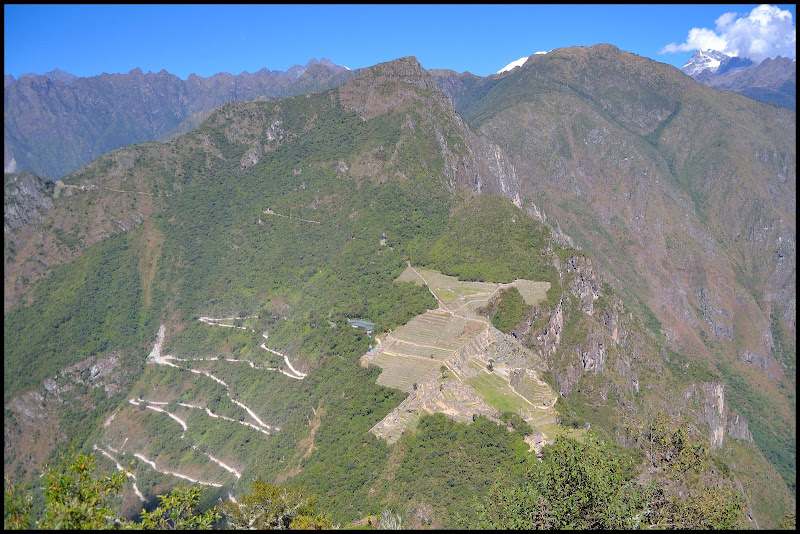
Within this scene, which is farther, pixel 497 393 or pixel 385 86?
pixel 385 86

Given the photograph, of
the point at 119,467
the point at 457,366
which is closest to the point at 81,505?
the point at 457,366

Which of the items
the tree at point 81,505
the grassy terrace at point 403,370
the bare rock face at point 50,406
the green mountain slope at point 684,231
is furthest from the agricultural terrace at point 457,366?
the green mountain slope at point 684,231

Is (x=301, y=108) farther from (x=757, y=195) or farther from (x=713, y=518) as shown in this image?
(x=757, y=195)

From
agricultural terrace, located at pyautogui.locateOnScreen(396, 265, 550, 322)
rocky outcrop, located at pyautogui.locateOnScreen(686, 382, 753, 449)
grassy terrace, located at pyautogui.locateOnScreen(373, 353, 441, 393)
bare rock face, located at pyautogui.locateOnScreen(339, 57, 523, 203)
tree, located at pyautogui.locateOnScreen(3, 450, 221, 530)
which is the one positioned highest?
bare rock face, located at pyautogui.locateOnScreen(339, 57, 523, 203)

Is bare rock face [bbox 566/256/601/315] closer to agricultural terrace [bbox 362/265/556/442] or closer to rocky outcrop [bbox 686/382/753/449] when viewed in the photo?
agricultural terrace [bbox 362/265/556/442]

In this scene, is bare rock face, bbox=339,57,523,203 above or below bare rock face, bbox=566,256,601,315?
above

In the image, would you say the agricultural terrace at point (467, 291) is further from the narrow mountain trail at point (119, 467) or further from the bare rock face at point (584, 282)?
the narrow mountain trail at point (119, 467)

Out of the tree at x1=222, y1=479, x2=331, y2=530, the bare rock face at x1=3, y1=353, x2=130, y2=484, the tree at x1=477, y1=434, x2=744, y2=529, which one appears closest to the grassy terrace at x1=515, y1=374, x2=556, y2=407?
the tree at x1=477, y1=434, x2=744, y2=529

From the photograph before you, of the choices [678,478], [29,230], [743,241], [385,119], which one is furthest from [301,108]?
[743,241]

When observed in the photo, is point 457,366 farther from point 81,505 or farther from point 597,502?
point 81,505
